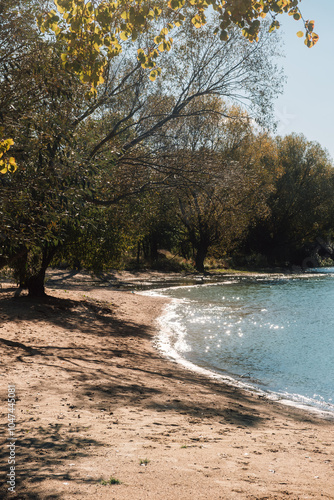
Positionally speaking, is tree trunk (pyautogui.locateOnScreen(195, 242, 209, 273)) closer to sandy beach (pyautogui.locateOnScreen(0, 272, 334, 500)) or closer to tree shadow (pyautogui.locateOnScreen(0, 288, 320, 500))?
tree shadow (pyautogui.locateOnScreen(0, 288, 320, 500))

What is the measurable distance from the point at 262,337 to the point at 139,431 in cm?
1321

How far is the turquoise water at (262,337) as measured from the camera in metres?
13.0

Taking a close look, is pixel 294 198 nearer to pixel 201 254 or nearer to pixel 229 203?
pixel 229 203

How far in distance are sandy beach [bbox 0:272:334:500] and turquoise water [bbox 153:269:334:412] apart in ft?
4.94

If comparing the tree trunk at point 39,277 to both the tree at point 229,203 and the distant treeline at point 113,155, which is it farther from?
the tree at point 229,203

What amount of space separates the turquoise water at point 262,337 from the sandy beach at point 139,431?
1506 mm

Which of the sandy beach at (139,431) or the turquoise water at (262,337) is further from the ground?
the sandy beach at (139,431)

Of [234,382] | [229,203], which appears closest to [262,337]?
[234,382]

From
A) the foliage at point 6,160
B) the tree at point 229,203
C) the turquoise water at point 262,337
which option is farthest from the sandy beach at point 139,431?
the tree at point 229,203

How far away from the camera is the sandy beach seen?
494cm

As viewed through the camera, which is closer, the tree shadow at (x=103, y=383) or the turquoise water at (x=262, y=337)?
the tree shadow at (x=103, y=383)

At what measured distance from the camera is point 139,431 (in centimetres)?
719

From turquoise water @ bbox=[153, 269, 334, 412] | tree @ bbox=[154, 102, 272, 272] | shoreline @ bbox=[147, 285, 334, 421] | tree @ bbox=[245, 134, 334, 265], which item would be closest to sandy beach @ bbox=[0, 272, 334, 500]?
shoreline @ bbox=[147, 285, 334, 421]

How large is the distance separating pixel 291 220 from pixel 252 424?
57438 mm
